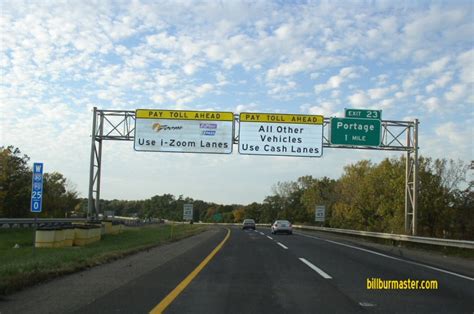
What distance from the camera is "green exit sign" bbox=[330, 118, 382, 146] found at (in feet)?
97.5

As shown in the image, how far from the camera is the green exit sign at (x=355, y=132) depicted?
29.7 meters

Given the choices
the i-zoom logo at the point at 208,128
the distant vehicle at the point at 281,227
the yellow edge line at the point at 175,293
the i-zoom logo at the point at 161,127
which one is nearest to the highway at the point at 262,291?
the yellow edge line at the point at 175,293

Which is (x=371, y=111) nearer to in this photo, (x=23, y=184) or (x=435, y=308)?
(x=435, y=308)

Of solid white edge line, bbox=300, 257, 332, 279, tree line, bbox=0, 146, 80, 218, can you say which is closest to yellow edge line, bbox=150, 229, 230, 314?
solid white edge line, bbox=300, 257, 332, 279

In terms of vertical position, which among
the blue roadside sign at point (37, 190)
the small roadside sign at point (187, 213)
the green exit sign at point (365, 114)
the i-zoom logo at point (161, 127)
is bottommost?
the small roadside sign at point (187, 213)

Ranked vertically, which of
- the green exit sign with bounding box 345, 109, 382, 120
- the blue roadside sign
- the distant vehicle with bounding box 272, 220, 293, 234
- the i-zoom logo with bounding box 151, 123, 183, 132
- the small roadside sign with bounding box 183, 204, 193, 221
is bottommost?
the distant vehicle with bounding box 272, 220, 293, 234

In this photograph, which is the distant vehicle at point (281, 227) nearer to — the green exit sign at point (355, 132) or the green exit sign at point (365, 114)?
the green exit sign at point (355, 132)

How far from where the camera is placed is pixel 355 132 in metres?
29.7

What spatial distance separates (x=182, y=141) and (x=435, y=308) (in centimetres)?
2256

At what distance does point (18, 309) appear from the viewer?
7734 mm

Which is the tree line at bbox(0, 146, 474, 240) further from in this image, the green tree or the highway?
the highway

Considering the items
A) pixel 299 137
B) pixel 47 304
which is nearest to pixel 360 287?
pixel 47 304

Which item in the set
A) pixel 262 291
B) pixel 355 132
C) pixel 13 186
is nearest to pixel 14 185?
pixel 13 186

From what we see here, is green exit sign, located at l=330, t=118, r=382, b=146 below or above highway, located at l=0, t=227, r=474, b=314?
above
